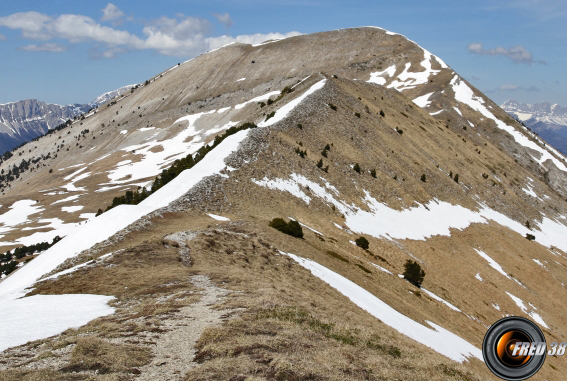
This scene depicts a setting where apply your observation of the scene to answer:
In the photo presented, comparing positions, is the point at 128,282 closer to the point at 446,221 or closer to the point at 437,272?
the point at 437,272

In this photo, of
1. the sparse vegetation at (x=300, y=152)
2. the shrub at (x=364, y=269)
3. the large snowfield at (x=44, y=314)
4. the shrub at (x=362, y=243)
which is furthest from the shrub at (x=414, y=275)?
the large snowfield at (x=44, y=314)

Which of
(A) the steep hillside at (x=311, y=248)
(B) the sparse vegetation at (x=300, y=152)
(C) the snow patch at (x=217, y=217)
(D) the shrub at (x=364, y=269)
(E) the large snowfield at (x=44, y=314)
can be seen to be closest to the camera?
(A) the steep hillside at (x=311, y=248)

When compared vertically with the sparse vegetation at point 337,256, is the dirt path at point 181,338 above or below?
below

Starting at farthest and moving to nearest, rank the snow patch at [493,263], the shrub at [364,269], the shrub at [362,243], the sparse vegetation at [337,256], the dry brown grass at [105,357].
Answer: the snow patch at [493,263]
the shrub at [362,243]
the shrub at [364,269]
the sparse vegetation at [337,256]
the dry brown grass at [105,357]

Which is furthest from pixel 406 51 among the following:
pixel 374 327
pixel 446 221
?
pixel 374 327

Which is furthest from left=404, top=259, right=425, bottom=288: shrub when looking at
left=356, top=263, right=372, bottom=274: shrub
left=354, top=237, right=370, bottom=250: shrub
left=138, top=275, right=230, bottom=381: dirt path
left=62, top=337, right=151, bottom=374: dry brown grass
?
left=62, top=337, right=151, bottom=374: dry brown grass

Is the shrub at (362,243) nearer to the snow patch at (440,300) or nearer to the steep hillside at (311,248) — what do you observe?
the steep hillside at (311,248)

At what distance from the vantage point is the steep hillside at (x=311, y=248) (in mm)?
12148

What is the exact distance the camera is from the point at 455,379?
38.8ft

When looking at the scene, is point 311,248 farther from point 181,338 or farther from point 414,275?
point 181,338

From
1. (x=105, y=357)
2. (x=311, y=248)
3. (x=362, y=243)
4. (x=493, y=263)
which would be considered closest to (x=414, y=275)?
(x=362, y=243)

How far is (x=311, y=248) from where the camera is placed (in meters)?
30.4

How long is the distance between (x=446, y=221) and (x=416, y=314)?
101ft

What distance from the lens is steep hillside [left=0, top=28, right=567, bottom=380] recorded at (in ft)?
39.9
